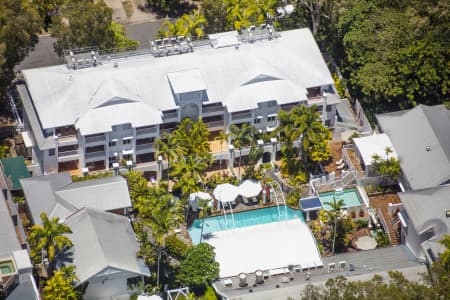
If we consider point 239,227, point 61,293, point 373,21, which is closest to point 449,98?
point 373,21

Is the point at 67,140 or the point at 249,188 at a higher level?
the point at 67,140

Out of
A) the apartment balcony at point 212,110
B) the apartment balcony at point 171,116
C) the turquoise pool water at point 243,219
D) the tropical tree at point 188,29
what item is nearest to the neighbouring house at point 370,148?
the turquoise pool water at point 243,219

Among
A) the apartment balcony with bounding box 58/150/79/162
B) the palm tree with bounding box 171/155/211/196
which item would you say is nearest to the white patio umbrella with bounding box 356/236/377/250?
the palm tree with bounding box 171/155/211/196

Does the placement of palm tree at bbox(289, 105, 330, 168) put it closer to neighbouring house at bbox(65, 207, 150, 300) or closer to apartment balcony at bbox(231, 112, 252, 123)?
apartment balcony at bbox(231, 112, 252, 123)

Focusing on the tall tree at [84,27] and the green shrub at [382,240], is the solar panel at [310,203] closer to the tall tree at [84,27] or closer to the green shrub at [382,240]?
the green shrub at [382,240]

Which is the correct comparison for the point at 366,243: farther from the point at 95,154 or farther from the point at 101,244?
the point at 95,154

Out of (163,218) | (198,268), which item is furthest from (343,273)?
(163,218)
